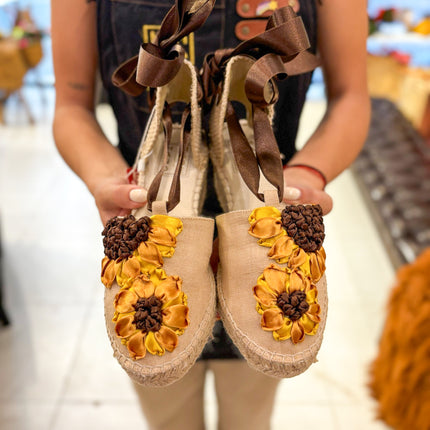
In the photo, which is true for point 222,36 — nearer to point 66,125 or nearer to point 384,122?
point 66,125

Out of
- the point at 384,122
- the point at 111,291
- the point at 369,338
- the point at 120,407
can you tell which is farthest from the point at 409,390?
the point at 384,122

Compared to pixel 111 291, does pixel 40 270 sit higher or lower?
lower

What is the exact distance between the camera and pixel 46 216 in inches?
61.2

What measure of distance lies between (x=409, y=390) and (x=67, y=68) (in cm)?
84

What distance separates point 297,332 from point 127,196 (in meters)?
0.16

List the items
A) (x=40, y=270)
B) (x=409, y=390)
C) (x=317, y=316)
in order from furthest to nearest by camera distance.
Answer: (x=40, y=270), (x=409, y=390), (x=317, y=316)

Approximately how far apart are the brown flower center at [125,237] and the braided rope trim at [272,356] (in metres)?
0.08

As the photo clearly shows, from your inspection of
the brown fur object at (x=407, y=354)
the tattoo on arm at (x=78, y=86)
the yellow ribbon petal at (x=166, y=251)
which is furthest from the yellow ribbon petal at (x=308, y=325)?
the brown fur object at (x=407, y=354)

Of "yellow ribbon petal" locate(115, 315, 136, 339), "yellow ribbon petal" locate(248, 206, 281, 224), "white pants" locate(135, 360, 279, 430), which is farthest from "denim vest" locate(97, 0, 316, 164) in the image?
"white pants" locate(135, 360, 279, 430)

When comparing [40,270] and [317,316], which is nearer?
[317,316]

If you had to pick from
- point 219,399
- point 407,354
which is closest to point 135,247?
point 219,399

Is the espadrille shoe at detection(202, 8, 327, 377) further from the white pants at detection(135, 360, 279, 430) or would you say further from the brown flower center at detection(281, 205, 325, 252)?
the white pants at detection(135, 360, 279, 430)

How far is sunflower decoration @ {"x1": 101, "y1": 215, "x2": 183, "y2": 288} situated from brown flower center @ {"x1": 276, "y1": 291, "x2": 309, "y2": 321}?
9 centimetres

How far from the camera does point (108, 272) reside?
32 cm
